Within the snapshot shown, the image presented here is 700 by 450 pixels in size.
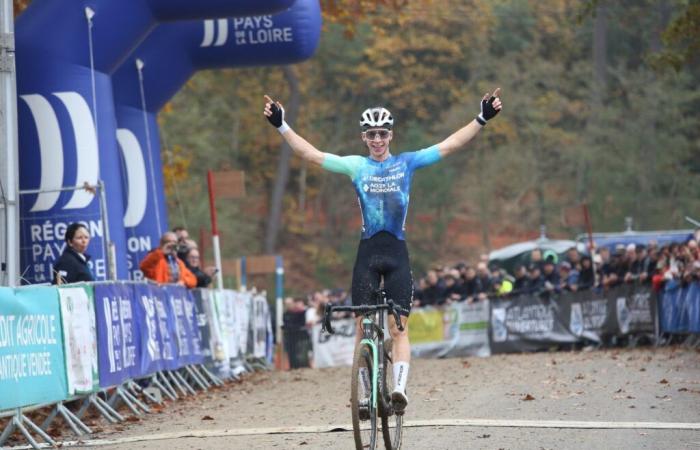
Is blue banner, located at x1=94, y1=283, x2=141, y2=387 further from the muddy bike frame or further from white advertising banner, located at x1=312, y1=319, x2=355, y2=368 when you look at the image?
white advertising banner, located at x1=312, y1=319, x2=355, y2=368

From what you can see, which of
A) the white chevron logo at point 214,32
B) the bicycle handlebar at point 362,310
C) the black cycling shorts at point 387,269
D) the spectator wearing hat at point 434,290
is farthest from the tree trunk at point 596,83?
the bicycle handlebar at point 362,310

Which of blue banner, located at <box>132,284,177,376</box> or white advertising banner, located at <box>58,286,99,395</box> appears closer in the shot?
white advertising banner, located at <box>58,286,99,395</box>

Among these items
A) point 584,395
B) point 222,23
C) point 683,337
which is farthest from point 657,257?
point 584,395

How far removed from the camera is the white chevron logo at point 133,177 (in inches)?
829

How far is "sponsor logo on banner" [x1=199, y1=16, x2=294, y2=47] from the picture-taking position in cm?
2091

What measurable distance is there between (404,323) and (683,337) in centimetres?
1453

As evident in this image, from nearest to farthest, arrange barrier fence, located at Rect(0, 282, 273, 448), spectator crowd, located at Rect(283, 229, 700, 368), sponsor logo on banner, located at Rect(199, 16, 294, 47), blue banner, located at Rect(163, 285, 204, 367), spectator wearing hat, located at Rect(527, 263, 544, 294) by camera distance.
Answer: barrier fence, located at Rect(0, 282, 273, 448), blue banner, located at Rect(163, 285, 204, 367), sponsor logo on banner, located at Rect(199, 16, 294, 47), spectator crowd, located at Rect(283, 229, 700, 368), spectator wearing hat, located at Rect(527, 263, 544, 294)

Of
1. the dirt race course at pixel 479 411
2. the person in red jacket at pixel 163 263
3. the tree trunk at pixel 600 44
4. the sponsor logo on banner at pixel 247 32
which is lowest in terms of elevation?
the dirt race course at pixel 479 411

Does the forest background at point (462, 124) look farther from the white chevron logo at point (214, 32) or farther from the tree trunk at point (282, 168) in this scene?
the white chevron logo at point (214, 32)

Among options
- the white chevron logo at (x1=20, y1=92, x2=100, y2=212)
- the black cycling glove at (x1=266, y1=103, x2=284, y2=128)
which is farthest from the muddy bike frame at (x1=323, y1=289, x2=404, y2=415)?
the white chevron logo at (x1=20, y1=92, x2=100, y2=212)

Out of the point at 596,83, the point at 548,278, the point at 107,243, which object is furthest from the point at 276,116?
the point at 596,83

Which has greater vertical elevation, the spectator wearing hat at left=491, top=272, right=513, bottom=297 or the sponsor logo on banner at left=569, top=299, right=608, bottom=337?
the spectator wearing hat at left=491, top=272, right=513, bottom=297

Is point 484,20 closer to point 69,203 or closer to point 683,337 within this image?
point 683,337

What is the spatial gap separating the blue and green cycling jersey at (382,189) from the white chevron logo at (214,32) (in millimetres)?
11325
